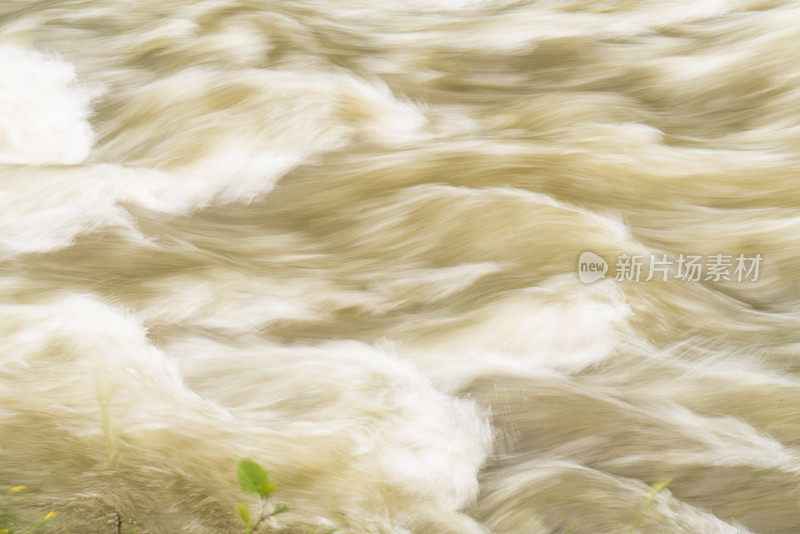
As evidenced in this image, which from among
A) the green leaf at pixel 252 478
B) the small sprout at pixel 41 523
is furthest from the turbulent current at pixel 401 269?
the green leaf at pixel 252 478

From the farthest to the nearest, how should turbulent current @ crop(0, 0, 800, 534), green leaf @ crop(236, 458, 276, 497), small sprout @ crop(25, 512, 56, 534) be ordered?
1. turbulent current @ crop(0, 0, 800, 534)
2. small sprout @ crop(25, 512, 56, 534)
3. green leaf @ crop(236, 458, 276, 497)

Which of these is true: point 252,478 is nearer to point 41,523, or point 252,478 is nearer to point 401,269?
point 41,523

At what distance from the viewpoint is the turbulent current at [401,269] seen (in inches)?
79.4

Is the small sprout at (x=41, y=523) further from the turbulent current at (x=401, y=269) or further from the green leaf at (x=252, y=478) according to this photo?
the green leaf at (x=252, y=478)

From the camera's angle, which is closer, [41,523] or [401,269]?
[41,523]

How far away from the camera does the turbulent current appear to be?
202 centimetres

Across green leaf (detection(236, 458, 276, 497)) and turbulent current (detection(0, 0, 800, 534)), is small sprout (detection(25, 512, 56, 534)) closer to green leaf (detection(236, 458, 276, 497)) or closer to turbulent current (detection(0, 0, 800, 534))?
turbulent current (detection(0, 0, 800, 534))

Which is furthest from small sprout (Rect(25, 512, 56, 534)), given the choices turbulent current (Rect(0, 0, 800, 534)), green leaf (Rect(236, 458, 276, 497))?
green leaf (Rect(236, 458, 276, 497))

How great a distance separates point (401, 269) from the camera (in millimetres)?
3104

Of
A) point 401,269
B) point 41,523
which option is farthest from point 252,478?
point 401,269

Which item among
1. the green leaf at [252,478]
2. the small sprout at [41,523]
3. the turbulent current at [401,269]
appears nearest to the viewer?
the green leaf at [252,478]

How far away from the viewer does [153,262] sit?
2.97 meters

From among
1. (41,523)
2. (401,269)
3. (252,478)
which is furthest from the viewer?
(401,269)

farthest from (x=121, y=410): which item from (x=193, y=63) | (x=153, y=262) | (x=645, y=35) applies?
(x=645, y=35)
